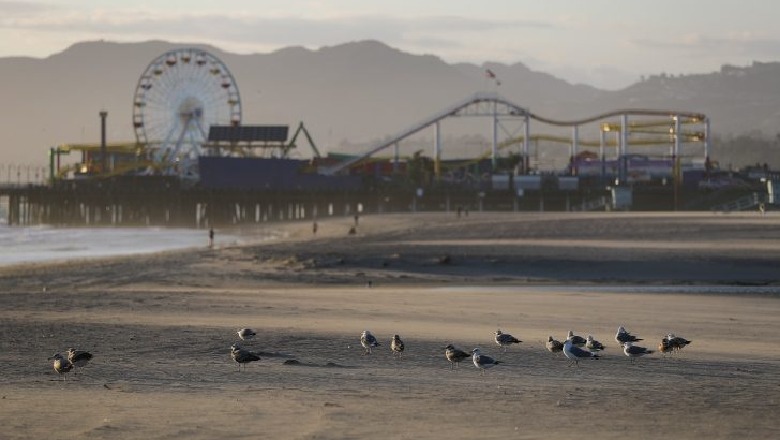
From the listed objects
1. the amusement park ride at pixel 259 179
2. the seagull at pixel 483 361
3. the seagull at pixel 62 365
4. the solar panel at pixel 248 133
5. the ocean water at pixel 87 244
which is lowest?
the ocean water at pixel 87 244

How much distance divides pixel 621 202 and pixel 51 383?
78673 millimetres

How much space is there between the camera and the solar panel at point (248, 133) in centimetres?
12200

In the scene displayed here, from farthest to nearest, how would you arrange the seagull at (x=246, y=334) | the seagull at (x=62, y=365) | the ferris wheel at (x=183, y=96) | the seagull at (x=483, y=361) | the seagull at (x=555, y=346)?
the ferris wheel at (x=183, y=96) < the seagull at (x=246, y=334) < the seagull at (x=555, y=346) < the seagull at (x=483, y=361) < the seagull at (x=62, y=365)

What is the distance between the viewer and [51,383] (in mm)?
14633

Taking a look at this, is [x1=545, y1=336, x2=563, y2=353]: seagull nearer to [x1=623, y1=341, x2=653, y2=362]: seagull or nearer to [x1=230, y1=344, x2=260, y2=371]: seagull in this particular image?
[x1=623, y1=341, x2=653, y2=362]: seagull

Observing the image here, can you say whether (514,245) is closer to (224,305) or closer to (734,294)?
(734,294)

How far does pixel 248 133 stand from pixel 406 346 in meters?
106

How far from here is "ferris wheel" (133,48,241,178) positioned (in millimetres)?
111812

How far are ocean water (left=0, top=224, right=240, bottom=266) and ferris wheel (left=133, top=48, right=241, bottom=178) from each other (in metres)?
33.6

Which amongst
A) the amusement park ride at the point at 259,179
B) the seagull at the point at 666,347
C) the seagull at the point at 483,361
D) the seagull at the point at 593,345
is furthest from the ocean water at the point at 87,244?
the seagull at the point at 483,361

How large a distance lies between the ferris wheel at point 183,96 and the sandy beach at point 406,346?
2895 inches

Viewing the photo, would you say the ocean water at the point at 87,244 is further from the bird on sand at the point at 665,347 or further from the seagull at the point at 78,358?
the bird on sand at the point at 665,347

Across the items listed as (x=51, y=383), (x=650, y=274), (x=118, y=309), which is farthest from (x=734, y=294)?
(x=51, y=383)

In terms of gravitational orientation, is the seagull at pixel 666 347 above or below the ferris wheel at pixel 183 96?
below
